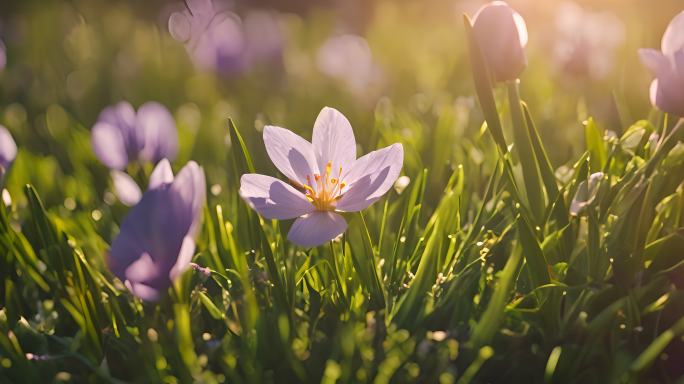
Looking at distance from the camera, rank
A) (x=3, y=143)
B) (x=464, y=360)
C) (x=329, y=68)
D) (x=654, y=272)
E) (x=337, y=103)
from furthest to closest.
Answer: (x=329, y=68) < (x=337, y=103) < (x=3, y=143) < (x=654, y=272) < (x=464, y=360)

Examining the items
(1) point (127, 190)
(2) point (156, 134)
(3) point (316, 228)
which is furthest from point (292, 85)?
(3) point (316, 228)

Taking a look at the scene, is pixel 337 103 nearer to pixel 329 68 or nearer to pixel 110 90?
pixel 329 68

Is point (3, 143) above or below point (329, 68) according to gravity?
above

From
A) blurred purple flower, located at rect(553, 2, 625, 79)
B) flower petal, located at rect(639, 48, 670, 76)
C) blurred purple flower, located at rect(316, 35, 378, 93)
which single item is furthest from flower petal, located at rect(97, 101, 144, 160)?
blurred purple flower, located at rect(553, 2, 625, 79)

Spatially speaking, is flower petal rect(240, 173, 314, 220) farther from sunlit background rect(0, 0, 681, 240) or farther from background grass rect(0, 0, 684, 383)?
sunlit background rect(0, 0, 681, 240)

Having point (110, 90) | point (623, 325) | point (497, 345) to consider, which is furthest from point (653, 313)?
point (110, 90)

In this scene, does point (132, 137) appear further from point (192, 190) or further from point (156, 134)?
point (192, 190)

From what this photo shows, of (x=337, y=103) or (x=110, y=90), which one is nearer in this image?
(x=337, y=103)
